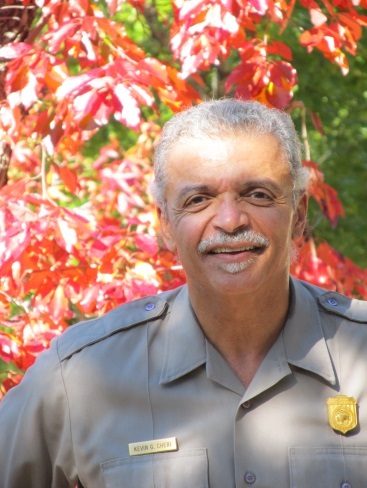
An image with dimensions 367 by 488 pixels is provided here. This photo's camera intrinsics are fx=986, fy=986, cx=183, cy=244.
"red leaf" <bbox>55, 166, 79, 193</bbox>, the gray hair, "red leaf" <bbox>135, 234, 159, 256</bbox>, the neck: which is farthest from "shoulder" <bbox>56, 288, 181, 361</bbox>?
"red leaf" <bbox>55, 166, 79, 193</bbox>

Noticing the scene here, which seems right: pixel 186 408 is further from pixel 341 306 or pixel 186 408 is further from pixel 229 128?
pixel 229 128

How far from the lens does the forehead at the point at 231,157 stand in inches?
94.3

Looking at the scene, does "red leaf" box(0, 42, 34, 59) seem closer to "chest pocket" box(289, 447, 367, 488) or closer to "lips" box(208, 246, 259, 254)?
"lips" box(208, 246, 259, 254)

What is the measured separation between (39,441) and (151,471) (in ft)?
0.99

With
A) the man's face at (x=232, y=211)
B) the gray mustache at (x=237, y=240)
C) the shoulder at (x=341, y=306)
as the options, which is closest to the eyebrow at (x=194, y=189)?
the man's face at (x=232, y=211)

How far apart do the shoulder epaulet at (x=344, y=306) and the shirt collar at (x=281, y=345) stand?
0.03 m

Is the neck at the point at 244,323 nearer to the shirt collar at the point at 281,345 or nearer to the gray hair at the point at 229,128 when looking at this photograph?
the shirt collar at the point at 281,345

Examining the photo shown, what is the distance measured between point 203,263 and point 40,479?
2.27 ft

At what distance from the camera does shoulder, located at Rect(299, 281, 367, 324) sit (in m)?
2.52

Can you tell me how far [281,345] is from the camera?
246 centimetres

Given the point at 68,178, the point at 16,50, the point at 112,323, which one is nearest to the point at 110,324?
the point at 112,323

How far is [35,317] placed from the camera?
329cm

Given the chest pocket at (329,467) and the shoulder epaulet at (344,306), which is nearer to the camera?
the chest pocket at (329,467)

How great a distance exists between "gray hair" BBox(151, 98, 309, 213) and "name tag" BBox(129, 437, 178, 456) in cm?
59
